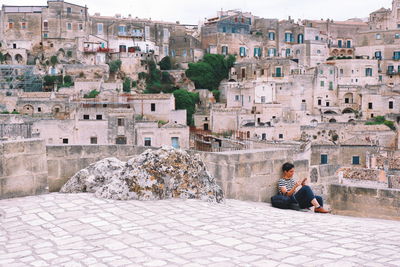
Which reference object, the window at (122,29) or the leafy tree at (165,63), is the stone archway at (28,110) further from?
the window at (122,29)

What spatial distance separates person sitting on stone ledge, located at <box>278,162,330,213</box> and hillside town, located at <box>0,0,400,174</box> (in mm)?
22974

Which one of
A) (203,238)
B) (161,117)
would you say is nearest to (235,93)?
(161,117)

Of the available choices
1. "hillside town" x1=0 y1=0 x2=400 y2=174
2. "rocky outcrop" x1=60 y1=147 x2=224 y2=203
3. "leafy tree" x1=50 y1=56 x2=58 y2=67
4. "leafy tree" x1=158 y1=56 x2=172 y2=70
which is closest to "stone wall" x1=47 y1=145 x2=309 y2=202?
"rocky outcrop" x1=60 y1=147 x2=224 y2=203

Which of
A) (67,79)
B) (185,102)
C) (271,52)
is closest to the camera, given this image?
(185,102)

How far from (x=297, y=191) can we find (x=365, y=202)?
104cm

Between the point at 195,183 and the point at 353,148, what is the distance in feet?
105

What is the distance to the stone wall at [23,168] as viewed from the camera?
6.86 m

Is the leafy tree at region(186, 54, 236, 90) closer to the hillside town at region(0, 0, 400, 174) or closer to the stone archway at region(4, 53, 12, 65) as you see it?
the hillside town at region(0, 0, 400, 174)

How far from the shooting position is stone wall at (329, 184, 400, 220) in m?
7.33

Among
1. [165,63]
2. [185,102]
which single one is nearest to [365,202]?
[185,102]

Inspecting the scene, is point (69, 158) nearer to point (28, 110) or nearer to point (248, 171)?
point (248, 171)

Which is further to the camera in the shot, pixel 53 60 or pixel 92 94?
pixel 53 60

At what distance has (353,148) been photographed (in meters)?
36.7

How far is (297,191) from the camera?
7.51 metres
